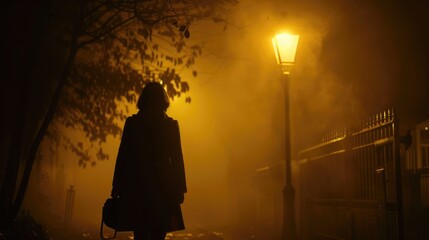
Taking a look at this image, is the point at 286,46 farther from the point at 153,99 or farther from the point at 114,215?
the point at 114,215

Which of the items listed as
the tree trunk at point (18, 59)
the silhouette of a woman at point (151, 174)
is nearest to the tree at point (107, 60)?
the tree trunk at point (18, 59)

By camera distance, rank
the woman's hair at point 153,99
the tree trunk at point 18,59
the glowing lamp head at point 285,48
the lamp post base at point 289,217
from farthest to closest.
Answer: the glowing lamp head at point 285,48
the lamp post base at point 289,217
the tree trunk at point 18,59
the woman's hair at point 153,99

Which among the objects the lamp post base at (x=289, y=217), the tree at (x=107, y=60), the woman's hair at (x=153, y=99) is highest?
the tree at (x=107, y=60)

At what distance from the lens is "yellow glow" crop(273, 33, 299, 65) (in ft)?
34.4

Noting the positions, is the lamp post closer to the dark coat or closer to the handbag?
the dark coat

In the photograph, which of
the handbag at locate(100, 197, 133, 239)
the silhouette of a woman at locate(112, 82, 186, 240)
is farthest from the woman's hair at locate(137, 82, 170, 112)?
the handbag at locate(100, 197, 133, 239)

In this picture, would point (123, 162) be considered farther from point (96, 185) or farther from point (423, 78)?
point (96, 185)

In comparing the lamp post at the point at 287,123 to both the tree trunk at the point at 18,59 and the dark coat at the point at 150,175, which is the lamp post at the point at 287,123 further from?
the dark coat at the point at 150,175

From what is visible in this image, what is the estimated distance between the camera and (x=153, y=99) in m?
5.30

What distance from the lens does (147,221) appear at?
16.8 ft

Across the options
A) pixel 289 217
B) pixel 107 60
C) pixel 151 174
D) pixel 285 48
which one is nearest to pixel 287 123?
pixel 285 48

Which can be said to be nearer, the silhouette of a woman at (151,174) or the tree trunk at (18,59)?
the silhouette of a woman at (151,174)

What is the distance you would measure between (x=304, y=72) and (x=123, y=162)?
13.5 meters

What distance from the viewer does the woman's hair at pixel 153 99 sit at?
5297 mm
